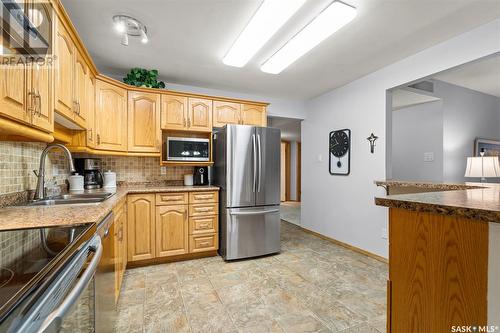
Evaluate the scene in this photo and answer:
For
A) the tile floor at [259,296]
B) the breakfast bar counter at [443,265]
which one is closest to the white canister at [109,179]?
the tile floor at [259,296]

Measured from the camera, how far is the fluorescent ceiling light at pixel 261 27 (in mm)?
1661

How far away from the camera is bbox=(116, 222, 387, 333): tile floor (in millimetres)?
1657

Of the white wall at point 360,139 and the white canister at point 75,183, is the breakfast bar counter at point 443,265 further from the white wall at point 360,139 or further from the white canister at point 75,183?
the white canister at point 75,183

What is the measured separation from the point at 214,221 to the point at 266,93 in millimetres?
2299

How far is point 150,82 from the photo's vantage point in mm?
2902

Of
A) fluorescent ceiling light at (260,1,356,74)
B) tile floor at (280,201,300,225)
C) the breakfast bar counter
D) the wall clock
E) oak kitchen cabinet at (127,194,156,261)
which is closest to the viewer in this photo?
the breakfast bar counter

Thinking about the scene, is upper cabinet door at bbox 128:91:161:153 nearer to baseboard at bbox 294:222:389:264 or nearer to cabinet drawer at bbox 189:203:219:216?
cabinet drawer at bbox 189:203:219:216

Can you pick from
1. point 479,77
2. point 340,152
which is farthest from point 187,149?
point 479,77

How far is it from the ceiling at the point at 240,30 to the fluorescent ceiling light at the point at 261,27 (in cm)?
6

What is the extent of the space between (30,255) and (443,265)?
1.36 m

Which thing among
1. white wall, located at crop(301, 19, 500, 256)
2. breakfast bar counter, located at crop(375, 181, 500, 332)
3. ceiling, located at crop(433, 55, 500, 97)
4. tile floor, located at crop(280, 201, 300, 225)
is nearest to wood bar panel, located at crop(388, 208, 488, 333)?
breakfast bar counter, located at crop(375, 181, 500, 332)

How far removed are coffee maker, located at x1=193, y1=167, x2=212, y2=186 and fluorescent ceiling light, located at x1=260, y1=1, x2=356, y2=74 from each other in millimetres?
1690

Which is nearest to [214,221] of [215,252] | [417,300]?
[215,252]

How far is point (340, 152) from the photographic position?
3465mm
